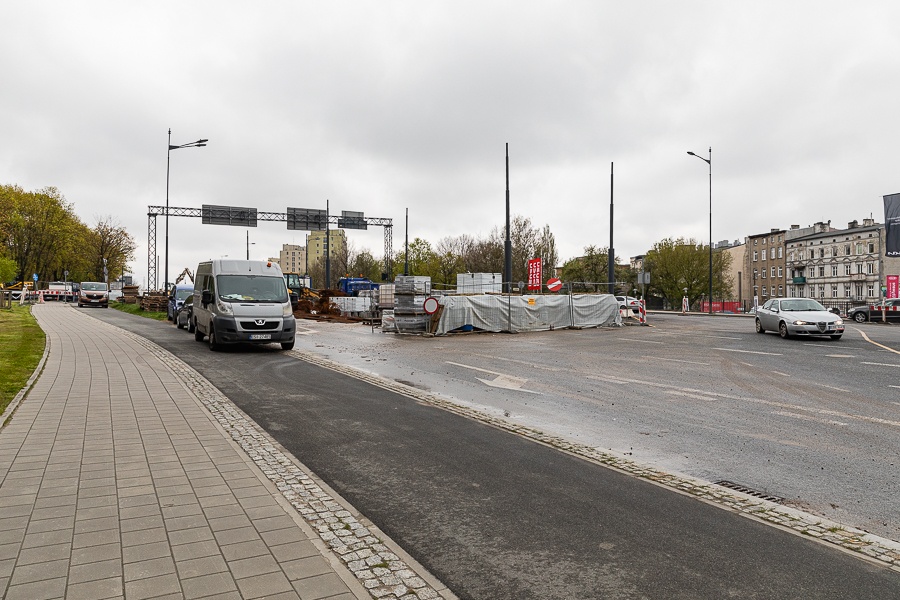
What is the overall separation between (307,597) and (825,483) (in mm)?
4544

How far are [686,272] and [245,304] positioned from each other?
219ft

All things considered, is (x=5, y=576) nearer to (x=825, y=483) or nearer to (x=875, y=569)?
(x=875, y=569)

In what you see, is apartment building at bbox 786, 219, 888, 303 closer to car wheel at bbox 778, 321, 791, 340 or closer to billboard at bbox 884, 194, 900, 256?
billboard at bbox 884, 194, 900, 256

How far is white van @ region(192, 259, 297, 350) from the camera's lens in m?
15.7

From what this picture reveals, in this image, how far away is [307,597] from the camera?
10.1 feet

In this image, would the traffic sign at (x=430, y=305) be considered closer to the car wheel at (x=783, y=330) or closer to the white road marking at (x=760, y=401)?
the white road marking at (x=760, y=401)

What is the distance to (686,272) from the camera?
72.9m

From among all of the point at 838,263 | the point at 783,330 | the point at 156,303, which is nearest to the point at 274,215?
the point at 156,303

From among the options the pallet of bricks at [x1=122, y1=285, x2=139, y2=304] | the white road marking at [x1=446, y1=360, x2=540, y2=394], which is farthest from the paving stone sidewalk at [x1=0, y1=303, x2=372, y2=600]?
the pallet of bricks at [x1=122, y1=285, x2=139, y2=304]

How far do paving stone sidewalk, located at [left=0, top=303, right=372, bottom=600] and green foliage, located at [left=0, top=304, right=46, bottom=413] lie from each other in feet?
5.05

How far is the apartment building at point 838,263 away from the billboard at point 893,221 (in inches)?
1911

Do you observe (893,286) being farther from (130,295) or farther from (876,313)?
(130,295)

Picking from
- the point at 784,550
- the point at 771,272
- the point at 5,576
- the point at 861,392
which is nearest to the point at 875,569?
the point at 784,550

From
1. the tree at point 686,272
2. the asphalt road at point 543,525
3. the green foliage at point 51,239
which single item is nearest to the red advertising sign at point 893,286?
the tree at point 686,272
